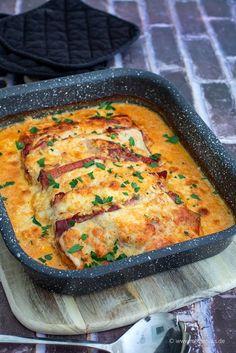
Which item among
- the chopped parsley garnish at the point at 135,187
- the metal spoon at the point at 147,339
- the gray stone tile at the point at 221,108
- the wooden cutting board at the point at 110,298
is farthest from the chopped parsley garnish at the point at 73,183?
the gray stone tile at the point at 221,108

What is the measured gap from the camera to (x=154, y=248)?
2.05 m

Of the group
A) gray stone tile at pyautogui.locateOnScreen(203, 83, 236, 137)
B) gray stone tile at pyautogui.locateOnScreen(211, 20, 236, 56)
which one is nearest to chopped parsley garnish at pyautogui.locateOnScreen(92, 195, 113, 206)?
gray stone tile at pyautogui.locateOnScreen(203, 83, 236, 137)

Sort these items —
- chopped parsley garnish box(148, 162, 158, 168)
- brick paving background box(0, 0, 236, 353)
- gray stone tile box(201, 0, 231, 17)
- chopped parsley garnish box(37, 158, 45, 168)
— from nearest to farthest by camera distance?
chopped parsley garnish box(37, 158, 45, 168) < chopped parsley garnish box(148, 162, 158, 168) < brick paving background box(0, 0, 236, 353) < gray stone tile box(201, 0, 231, 17)

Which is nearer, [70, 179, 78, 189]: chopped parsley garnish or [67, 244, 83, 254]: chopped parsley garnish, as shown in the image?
[67, 244, 83, 254]: chopped parsley garnish

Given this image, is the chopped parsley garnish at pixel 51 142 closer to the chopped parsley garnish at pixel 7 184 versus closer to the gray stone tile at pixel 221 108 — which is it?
the chopped parsley garnish at pixel 7 184

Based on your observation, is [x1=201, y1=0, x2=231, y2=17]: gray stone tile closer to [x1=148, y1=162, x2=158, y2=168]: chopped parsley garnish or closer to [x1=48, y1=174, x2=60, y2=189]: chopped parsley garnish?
[x1=148, y1=162, x2=158, y2=168]: chopped parsley garnish

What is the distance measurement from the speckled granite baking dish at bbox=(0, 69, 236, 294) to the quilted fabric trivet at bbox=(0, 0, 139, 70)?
1.32 feet

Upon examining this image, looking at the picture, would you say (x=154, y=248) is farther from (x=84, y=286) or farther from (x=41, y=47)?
(x=41, y=47)

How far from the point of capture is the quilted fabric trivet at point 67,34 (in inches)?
123

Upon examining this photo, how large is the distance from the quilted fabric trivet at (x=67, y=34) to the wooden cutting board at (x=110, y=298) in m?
1.30

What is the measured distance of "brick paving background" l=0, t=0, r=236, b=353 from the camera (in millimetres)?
3035

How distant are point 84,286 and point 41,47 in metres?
1.68

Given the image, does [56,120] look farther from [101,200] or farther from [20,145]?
[101,200]

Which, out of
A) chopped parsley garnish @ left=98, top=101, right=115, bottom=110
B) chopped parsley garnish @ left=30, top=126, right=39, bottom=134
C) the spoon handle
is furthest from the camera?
chopped parsley garnish @ left=98, top=101, right=115, bottom=110
